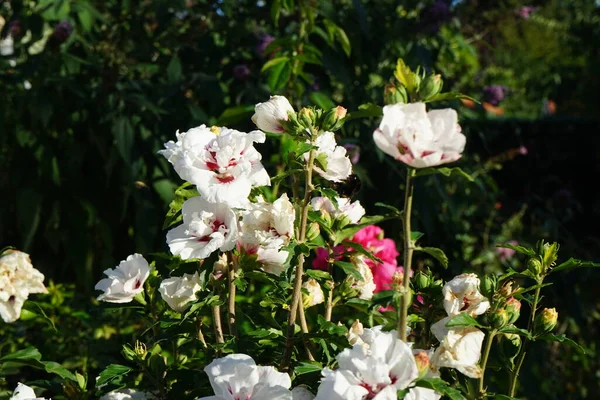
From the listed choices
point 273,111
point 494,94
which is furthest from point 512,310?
point 494,94

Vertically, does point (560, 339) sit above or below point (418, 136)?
below

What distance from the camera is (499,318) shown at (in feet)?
3.29

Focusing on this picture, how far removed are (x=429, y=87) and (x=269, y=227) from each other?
0.27 m

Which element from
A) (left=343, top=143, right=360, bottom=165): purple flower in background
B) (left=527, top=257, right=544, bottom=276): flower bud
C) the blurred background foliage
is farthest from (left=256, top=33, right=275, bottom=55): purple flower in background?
(left=527, top=257, right=544, bottom=276): flower bud

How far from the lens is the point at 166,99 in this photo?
2322 millimetres

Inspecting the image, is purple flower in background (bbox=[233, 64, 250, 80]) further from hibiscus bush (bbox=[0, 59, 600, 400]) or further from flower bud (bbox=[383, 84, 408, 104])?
flower bud (bbox=[383, 84, 408, 104])

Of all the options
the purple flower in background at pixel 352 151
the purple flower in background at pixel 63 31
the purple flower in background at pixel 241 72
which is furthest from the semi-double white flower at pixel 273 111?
the purple flower in background at pixel 63 31

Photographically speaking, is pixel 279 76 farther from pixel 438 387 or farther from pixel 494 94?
pixel 438 387

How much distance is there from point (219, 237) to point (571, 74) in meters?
7.00

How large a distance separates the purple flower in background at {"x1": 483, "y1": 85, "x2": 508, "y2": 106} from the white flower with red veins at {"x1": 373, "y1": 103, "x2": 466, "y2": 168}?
2.11 m

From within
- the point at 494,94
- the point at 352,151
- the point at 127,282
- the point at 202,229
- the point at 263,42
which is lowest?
the point at 494,94

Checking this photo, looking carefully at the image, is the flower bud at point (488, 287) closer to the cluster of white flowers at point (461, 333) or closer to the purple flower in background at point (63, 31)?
the cluster of white flowers at point (461, 333)

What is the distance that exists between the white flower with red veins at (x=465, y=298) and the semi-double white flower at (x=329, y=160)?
197 millimetres

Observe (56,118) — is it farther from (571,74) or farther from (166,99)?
(571,74)
